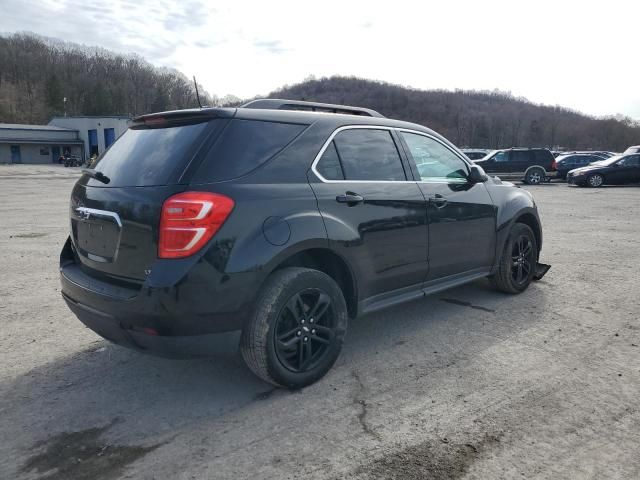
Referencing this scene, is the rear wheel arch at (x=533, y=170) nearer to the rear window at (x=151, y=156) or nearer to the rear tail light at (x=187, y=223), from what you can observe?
the rear window at (x=151, y=156)

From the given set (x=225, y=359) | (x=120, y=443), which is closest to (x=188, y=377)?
(x=225, y=359)

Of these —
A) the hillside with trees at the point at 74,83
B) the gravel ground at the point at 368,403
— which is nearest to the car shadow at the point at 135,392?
the gravel ground at the point at 368,403

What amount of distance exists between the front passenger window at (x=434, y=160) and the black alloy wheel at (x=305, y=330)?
152 centimetres

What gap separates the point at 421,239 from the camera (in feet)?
12.9

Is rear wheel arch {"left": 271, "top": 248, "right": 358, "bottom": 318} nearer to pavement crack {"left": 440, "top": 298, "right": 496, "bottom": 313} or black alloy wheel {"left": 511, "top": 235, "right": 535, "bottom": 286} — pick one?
pavement crack {"left": 440, "top": 298, "right": 496, "bottom": 313}

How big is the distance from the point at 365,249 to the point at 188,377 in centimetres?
150

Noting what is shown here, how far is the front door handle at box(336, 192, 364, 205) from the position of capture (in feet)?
11.0

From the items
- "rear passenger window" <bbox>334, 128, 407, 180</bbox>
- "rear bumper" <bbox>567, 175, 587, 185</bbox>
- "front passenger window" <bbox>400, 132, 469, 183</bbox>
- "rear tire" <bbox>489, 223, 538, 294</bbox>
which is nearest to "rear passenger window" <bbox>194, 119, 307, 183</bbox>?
"rear passenger window" <bbox>334, 128, 407, 180</bbox>

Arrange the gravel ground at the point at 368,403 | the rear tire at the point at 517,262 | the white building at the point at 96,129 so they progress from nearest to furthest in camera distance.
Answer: the gravel ground at the point at 368,403
the rear tire at the point at 517,262
the white building at the point at 96,129

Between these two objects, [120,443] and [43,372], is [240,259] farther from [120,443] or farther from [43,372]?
[43,372]

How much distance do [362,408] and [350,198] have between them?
136 cm

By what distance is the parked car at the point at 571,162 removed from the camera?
26000 mm

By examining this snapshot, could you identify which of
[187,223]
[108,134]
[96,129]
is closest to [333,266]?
[187,223]

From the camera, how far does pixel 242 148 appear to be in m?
3.01
